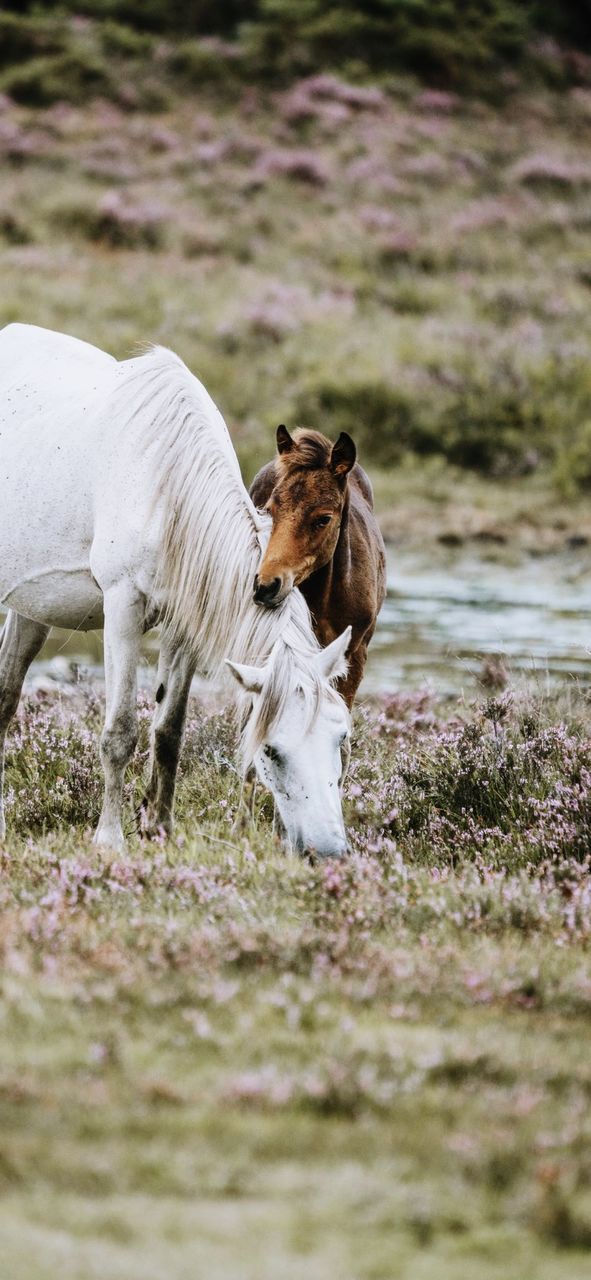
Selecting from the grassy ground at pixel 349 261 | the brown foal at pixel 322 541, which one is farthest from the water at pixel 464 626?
the brown foal at pixel 322 541

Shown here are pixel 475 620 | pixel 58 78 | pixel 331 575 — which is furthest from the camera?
pixel 58 78

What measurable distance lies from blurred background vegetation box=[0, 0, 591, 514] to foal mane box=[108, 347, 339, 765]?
11.1 metres

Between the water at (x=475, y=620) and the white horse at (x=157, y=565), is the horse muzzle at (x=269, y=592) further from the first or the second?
the water at (x=475, y=620)

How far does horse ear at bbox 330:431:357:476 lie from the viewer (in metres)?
5.92


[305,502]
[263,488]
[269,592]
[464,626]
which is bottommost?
[464,626]

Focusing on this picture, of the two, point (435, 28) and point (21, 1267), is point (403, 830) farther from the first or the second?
point (435, 28)

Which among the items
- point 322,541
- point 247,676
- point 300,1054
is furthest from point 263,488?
point 300,1054

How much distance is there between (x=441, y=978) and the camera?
154 inches

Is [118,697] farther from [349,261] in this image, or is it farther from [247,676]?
[349,261]

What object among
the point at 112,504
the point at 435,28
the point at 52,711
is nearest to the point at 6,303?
the point at 52,711

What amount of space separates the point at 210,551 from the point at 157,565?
287 mm

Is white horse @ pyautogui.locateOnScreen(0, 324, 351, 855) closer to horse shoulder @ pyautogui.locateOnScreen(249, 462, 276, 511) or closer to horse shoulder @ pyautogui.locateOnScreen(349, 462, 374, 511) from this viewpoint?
horse shoulder @ pyautogui.locateOnScreen(249, 462, 276, 511)

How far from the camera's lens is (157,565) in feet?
18.7

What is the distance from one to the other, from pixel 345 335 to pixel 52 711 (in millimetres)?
14100
